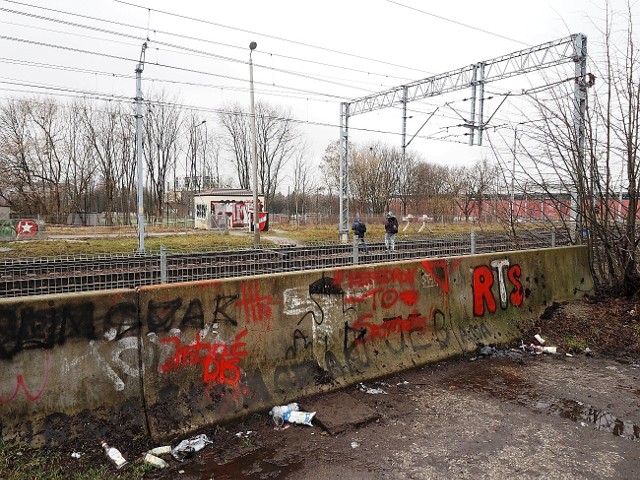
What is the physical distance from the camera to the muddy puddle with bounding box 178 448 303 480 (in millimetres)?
3363

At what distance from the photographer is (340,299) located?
5250 millimetres

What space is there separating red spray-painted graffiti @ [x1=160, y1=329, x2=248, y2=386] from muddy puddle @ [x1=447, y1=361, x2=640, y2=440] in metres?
2.62

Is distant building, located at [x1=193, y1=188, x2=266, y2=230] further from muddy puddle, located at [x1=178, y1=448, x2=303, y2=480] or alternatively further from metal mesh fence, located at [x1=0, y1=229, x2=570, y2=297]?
muddy puddle, located at [x1=178, y1=448, x2=303, y2=480]

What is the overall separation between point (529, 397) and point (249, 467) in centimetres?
322

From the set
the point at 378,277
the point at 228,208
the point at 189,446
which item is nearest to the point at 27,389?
the point at 189,446

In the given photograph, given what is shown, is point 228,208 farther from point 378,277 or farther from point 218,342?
point 218,342

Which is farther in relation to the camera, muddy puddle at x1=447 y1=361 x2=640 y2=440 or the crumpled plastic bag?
muddy puddle at x1=447 y1=361 x2=640 y2=440

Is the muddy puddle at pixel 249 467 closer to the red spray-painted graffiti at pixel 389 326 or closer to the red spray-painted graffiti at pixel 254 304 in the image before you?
the red spray-painted graffiti at pixel 254 304

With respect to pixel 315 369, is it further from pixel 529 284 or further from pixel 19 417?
pixel 529 284

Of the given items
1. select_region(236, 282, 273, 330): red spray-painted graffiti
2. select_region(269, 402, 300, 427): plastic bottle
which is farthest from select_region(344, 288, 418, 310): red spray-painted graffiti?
select_region(269, 402, 300, 427): plastic bottle

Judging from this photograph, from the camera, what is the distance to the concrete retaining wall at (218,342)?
347 centimetres

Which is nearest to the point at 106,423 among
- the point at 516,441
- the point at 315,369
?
the point at 315,369

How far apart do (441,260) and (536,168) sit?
4.90 metres

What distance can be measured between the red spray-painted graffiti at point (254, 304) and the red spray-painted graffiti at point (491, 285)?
3.44 meters
